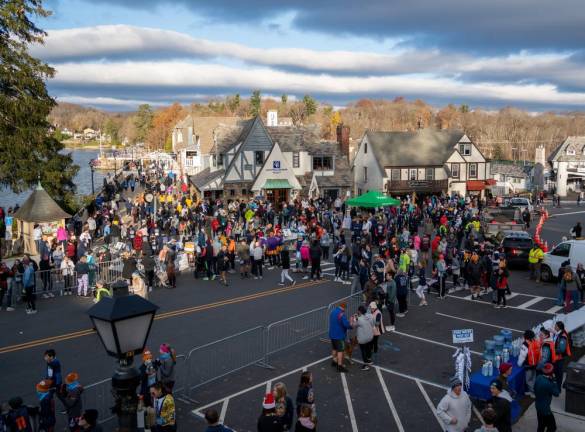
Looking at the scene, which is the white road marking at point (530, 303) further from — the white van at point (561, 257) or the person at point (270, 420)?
the person at point (270, 420)

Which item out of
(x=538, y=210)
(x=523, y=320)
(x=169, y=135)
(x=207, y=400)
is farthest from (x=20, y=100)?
(x=169, y=135)

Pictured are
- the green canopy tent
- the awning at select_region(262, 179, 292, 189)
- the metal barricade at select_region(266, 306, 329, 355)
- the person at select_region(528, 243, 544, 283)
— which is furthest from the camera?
the awning at select_region(262, 179, 292, 189)

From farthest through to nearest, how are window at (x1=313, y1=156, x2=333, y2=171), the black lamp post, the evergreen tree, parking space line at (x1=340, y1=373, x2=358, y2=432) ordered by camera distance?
window at (x1=313, y1=156, x2=333, y2=171), the evergreen tree, parking space line at (x1=340, y1=373, x2=358, y2=432), the black lamp post

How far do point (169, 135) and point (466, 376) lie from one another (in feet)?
435

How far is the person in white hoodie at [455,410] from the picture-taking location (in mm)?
9383

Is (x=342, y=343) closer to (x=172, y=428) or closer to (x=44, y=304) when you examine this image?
(x=172, y=428)

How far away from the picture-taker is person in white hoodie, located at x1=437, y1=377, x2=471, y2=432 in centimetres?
938

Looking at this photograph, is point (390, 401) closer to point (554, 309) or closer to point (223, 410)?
point (223, 410)

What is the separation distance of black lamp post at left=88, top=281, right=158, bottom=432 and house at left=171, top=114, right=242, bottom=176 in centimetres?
5413

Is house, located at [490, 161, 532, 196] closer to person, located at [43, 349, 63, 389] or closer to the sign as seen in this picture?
the sign

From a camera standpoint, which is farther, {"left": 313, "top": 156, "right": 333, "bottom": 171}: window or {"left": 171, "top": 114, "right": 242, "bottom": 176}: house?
{"left": 171, "top": 114, "right": 242, "bottom": 176}: house

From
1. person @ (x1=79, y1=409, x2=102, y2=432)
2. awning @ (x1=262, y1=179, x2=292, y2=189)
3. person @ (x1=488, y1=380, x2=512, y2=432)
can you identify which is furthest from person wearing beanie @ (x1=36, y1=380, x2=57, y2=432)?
awning @ (x1=262, y1=179, x2=292, y2=189)

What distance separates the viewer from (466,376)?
11844mm

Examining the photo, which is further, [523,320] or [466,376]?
[523,320]
